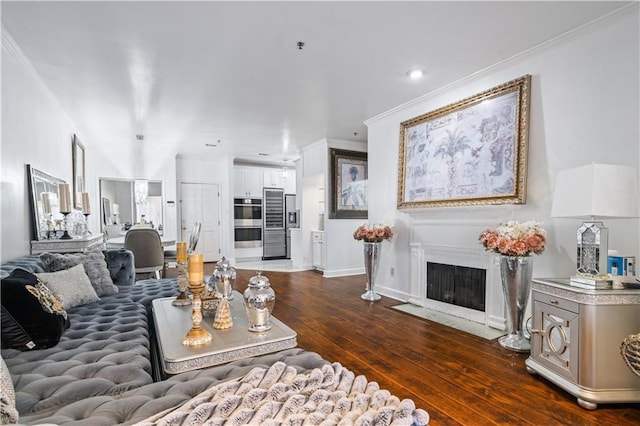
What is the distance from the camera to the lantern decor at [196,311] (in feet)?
5.17

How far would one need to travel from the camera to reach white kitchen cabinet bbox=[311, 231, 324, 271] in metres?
6.70

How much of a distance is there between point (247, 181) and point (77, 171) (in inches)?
159

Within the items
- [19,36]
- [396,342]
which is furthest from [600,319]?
[19,36]

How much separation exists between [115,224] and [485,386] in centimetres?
738

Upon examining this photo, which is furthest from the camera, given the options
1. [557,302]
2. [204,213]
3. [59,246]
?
[204,213]

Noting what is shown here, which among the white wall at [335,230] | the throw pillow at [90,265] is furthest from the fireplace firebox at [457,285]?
the throw pillow at [90,265]

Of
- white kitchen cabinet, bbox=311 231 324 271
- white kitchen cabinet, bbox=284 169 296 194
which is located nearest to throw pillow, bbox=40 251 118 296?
white kitchen cabinet, bbox=311 231 324 271

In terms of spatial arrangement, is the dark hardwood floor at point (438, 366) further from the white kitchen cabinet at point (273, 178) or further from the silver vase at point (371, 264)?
the white kitchen cabinet at point (273, 178)

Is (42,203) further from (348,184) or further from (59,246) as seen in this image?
(348,184)

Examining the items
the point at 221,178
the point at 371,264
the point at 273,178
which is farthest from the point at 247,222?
the point at 371,264

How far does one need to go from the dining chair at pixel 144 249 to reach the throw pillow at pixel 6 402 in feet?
11.7

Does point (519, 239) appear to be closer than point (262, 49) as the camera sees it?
Yes

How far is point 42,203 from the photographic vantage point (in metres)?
3.29

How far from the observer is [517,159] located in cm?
298
